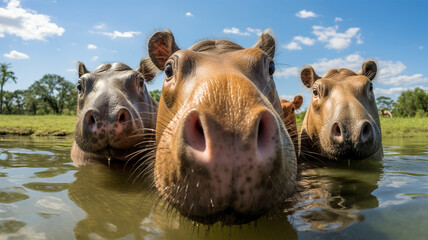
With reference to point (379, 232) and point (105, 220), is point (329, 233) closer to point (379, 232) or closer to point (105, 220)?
point (379, 232)

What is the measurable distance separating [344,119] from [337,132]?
0.29 m

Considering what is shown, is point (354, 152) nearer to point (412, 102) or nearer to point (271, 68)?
point (271, 68)

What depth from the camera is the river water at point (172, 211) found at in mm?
2416

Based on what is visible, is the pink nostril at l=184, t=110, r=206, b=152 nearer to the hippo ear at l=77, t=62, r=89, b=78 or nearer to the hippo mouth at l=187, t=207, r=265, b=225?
the hippo mouth at l=187, t=207, r=265, b=225

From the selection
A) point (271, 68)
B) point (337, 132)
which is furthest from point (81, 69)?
point (337, 132)

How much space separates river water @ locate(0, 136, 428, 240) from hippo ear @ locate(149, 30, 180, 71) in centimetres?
181

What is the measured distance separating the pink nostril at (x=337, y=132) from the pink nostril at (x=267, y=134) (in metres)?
3.55

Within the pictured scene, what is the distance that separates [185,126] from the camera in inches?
73.7

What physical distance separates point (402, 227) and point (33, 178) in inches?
184

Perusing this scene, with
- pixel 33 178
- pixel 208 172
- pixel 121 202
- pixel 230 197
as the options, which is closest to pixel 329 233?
pixel 230 197

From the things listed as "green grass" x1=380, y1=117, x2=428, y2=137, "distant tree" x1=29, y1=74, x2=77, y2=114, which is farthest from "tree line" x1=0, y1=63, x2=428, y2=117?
"green grass" x1=380, y1=117, x2=428, y2=137

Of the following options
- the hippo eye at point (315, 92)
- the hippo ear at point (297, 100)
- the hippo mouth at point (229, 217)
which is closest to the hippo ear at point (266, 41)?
the hippo eye at point (315, 92)

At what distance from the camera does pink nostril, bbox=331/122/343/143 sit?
5059 millimetres

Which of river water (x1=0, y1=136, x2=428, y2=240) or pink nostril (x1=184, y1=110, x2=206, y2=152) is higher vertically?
pink nostril (x1=184, y1=110, x2=206, y2=152)
